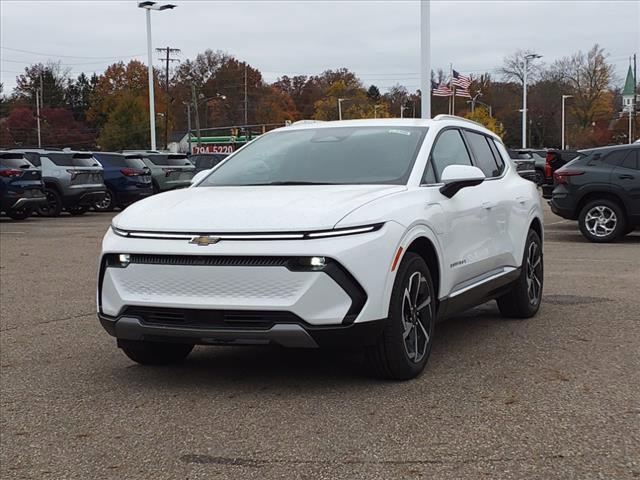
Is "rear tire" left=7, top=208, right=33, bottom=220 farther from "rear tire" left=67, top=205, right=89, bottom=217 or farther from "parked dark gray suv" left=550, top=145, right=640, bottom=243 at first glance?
"parked dark gray suv" left=550, top=145, right=640, bottom=243

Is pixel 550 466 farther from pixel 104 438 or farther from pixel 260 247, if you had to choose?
pixel 104 438

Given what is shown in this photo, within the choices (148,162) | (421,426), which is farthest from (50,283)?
(148,162)

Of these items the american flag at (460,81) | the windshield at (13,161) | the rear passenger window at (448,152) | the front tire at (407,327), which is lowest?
the front tire at (407,327)

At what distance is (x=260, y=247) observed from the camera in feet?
14.6

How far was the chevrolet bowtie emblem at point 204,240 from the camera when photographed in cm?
454

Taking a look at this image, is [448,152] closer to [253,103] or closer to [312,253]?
[312,253]

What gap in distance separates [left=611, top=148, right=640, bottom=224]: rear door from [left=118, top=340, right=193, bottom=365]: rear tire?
9.87 metres

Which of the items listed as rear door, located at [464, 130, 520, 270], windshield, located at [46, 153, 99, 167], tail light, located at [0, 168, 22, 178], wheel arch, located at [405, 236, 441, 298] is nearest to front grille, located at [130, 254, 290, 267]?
wheel arch, located at [405, 236, 441, 298]

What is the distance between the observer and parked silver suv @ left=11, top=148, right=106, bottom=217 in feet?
71.2

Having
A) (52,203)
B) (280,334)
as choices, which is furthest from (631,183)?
(52,203)

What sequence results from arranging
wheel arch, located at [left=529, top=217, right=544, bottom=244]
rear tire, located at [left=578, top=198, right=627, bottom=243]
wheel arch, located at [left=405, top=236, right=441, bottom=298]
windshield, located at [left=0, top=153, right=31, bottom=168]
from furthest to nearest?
1. windshield, located at [left=0, top=153, right=31, bottom=168]
2. rear tire, located at [left=578, top=198, right=627, bottom=243]
3. wheel arch, located at [left=529, top=217, right=544, bottom=244]
4. wheel arch, located at [left=405, top=236, right=441, bottom=298]

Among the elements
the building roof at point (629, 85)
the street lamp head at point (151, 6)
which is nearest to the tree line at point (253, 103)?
the building roof at point (629, 85)

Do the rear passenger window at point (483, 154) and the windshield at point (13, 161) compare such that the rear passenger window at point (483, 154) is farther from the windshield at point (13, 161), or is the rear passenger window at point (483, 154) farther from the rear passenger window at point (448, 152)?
the windshield at point (13, 161)

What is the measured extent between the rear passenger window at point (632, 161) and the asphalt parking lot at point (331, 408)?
7135 mm
